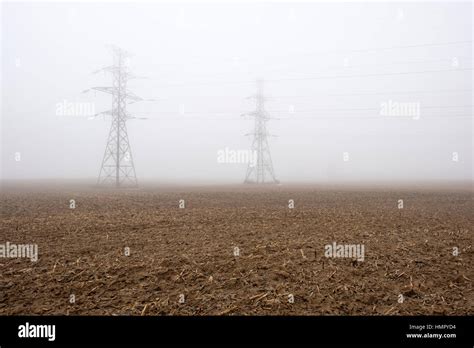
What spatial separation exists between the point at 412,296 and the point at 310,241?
3503mm

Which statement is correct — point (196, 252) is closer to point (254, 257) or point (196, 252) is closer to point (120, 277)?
point (254, 257)

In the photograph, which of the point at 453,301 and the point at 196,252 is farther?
the point at 196,252

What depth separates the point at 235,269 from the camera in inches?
255

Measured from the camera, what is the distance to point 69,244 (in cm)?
845

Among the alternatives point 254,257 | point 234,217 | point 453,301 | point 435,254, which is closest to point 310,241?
point 254,257

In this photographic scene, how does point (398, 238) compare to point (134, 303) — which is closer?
point (134, 303)

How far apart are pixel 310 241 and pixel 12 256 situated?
7.68 meters

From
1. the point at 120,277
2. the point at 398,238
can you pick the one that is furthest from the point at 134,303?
the point at 398,238

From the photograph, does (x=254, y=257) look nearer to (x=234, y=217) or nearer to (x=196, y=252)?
(x=196, y=252)

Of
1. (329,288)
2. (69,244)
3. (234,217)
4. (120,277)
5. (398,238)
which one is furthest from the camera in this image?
(234,217)

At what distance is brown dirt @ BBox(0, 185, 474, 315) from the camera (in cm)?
502

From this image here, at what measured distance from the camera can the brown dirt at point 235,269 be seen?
16.5 feet
